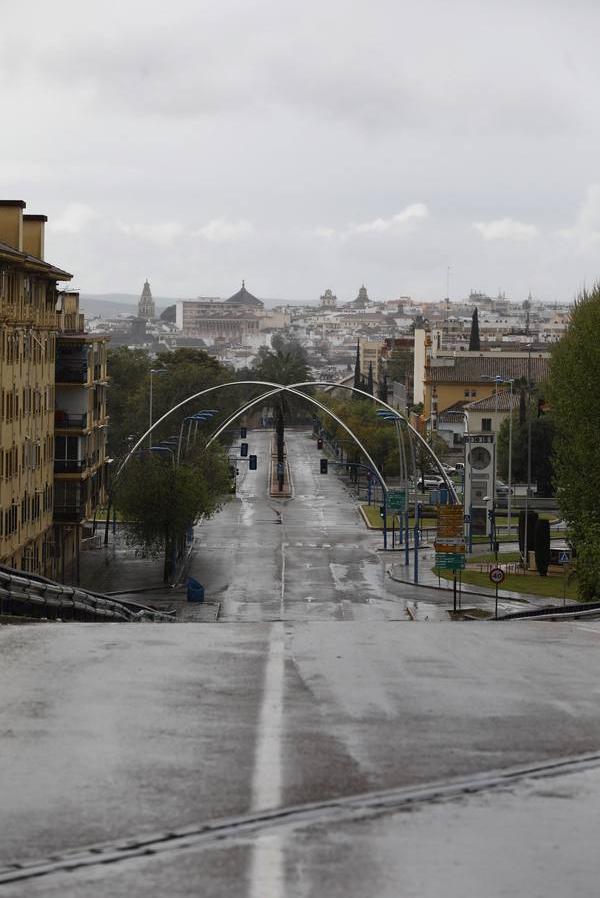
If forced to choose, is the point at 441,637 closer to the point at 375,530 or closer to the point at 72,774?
the point at 72,774

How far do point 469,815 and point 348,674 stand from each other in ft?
17.8

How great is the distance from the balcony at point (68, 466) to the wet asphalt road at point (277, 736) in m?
47.7

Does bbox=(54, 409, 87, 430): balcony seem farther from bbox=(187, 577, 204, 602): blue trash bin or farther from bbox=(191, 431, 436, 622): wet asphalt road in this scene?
bbox=(187, 577, 204, 602): blue trash bin

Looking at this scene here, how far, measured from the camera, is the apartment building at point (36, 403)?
5631 centimetres

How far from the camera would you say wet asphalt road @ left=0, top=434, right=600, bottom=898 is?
938 centimetres

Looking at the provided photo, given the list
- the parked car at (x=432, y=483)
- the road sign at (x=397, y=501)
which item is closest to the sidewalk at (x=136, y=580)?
the road sign at (x=397, y=501)

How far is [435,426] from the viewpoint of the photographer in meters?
156

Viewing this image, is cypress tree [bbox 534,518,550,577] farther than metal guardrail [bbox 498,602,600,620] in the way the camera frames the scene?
Yes

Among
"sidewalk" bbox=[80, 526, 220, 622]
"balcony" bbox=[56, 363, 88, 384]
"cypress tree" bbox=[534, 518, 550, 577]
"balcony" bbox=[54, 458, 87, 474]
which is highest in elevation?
"balcony" bbox=[56, 363, 88, 384]

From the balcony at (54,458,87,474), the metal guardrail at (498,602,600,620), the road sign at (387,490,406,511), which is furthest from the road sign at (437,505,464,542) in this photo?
the metal guardrail at (498,602,600,620)

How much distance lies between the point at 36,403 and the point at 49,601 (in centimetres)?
3623

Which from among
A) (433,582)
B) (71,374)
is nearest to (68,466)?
(71,374)

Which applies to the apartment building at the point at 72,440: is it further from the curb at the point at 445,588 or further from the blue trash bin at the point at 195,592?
the curb at the point at 445,588

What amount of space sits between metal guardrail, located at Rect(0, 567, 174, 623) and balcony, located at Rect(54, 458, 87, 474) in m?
33.6
